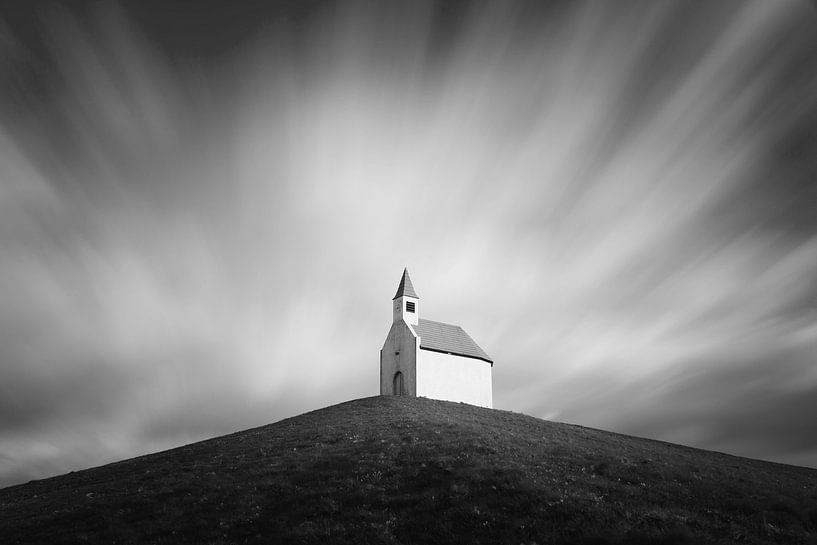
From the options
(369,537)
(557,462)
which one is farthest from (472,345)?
(369,537)

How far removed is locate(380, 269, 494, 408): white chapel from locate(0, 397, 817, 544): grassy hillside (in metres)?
21.0

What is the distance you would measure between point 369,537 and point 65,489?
25760 millimetres

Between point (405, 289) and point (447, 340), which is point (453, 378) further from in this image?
point (405, 289)

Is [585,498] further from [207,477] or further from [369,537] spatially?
[207,477]

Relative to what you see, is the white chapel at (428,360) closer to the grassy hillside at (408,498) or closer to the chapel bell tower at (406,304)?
the chapel bell tower at (406,304)

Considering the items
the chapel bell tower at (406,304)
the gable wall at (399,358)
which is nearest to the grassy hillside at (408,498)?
the gable wall at (399,358)

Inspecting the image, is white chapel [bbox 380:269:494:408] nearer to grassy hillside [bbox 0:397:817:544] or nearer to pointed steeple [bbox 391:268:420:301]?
pointed steeple [bbox 391:268:420:301]

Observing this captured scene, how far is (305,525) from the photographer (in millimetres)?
20969

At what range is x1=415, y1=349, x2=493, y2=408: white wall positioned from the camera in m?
60.3

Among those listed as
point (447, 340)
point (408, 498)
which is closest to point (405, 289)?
point (447, 340)

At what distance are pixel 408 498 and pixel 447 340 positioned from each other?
138 ft

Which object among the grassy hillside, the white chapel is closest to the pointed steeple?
the white chapel

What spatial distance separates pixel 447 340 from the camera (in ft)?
212

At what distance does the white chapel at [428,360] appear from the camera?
199 feet
